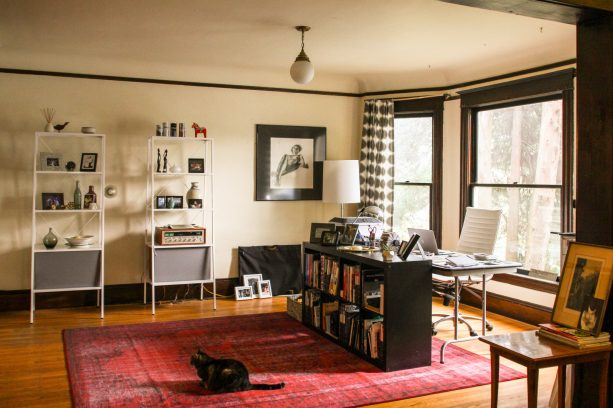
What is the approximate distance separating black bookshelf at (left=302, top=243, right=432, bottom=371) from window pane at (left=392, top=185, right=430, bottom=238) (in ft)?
8.09

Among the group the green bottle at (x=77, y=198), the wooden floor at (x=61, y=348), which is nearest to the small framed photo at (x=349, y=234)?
the wooden floor at (x=61, y=348)

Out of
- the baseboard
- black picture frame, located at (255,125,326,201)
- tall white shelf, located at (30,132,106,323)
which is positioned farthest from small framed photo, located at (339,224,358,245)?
tall white shelf, located at (30,132,106,323)

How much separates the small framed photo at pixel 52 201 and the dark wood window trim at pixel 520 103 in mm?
4217

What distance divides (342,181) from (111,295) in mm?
2819

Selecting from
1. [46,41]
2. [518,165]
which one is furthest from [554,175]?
[46,41]

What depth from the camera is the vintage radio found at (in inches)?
236

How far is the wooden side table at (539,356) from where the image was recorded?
2758mm

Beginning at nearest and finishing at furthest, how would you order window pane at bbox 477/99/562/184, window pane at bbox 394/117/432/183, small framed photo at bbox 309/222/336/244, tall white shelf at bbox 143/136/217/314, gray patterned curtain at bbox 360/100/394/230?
small framed photo at bbox 309/222/336/244 < window pane at bbox 477/99/562/184 < tall white shelf at bbox 143/136/217/314 < window pane at bbox 394/117/432/183 < gray patterned curtain at bbox 360/100/394/230

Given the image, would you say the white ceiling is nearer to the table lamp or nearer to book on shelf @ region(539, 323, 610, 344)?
the table lamp

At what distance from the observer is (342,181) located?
6.70 metres

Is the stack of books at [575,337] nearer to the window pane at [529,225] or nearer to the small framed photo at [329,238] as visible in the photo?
the small framed photo at [329,238]

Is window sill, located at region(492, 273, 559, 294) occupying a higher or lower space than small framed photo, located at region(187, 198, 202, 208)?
lower

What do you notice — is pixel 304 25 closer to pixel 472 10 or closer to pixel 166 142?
pixel 472 10

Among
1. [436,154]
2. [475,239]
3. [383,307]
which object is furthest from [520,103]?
[383,307]
